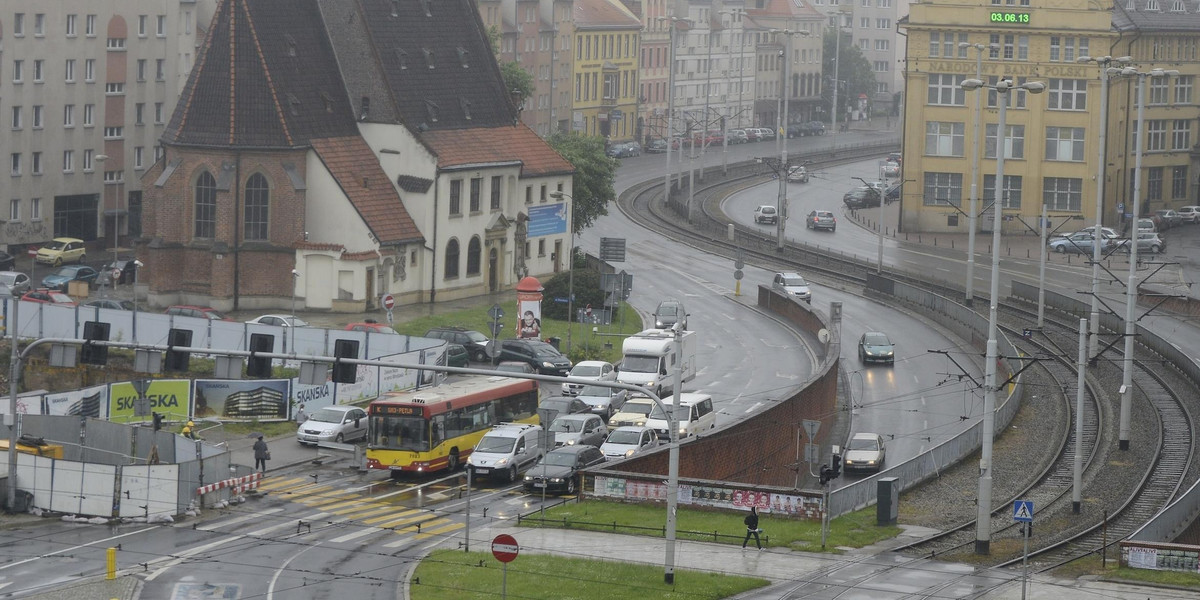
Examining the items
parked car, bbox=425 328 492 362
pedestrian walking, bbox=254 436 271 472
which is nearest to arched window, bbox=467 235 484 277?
parked car, bbox=425 328 492 362

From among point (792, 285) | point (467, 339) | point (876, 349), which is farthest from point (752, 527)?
point (792, 285)

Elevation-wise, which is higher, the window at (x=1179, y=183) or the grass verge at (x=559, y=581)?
the window at (x=1179, y=183)

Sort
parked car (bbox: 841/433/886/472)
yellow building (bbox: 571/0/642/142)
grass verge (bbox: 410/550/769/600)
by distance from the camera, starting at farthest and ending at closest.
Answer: yellow building (bbox: 571/0/642/142) < parked car (bbox: 841/433/886/472) < grass verge (bbox: 410/550/769/600)

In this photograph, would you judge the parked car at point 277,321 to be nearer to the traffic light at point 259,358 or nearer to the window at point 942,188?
the traffic light at point 259,358

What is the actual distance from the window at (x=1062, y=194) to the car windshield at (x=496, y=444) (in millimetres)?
73424

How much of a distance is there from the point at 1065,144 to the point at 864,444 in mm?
64134

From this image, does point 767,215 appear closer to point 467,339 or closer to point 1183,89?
point 1183,89

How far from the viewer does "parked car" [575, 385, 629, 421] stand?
6794cm

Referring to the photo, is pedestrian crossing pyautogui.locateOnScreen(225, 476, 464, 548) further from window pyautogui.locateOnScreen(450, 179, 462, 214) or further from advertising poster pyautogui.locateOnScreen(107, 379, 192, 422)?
window pyautogui.locateOnScreen(450, 179, 462, 214)

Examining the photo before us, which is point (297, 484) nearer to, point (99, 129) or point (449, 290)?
point (449, 290)

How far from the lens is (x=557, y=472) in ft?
182

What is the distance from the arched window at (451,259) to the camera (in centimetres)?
9494

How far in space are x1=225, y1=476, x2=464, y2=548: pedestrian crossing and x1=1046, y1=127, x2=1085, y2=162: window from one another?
77.5 meters

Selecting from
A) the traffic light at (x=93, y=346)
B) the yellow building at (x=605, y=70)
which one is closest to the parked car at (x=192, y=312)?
the traffic light at (x=93, y=346)
